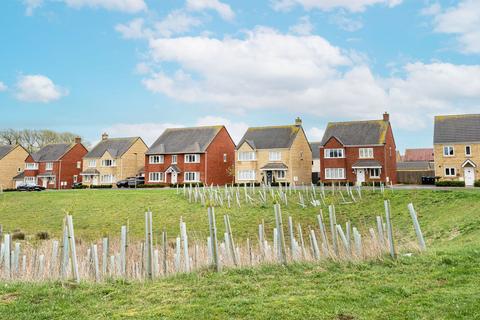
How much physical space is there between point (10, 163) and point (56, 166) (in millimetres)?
10064

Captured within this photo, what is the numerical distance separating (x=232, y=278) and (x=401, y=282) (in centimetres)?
349

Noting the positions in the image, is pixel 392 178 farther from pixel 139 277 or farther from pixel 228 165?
pixel 139 277

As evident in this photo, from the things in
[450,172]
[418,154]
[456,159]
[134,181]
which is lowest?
[134,181]

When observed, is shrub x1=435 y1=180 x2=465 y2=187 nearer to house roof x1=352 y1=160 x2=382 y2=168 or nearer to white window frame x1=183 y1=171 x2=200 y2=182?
house roof x1=352 y1=160 x2=382 y2=168

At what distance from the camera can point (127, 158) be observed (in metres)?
65.3

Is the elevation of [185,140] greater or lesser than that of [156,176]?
greater

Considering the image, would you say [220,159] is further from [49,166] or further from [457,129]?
[49,166]

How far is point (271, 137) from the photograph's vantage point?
5744cm

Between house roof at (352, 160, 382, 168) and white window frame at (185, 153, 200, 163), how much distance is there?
21.5 meters

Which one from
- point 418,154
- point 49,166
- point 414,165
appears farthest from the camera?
point 418,154

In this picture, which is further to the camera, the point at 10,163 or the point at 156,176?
the point at 10,163

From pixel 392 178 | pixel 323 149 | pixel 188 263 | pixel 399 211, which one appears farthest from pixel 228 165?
pixel 188 263

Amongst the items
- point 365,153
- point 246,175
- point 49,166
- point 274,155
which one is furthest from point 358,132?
point 49,166

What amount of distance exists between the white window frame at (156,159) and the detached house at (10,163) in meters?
30.0
